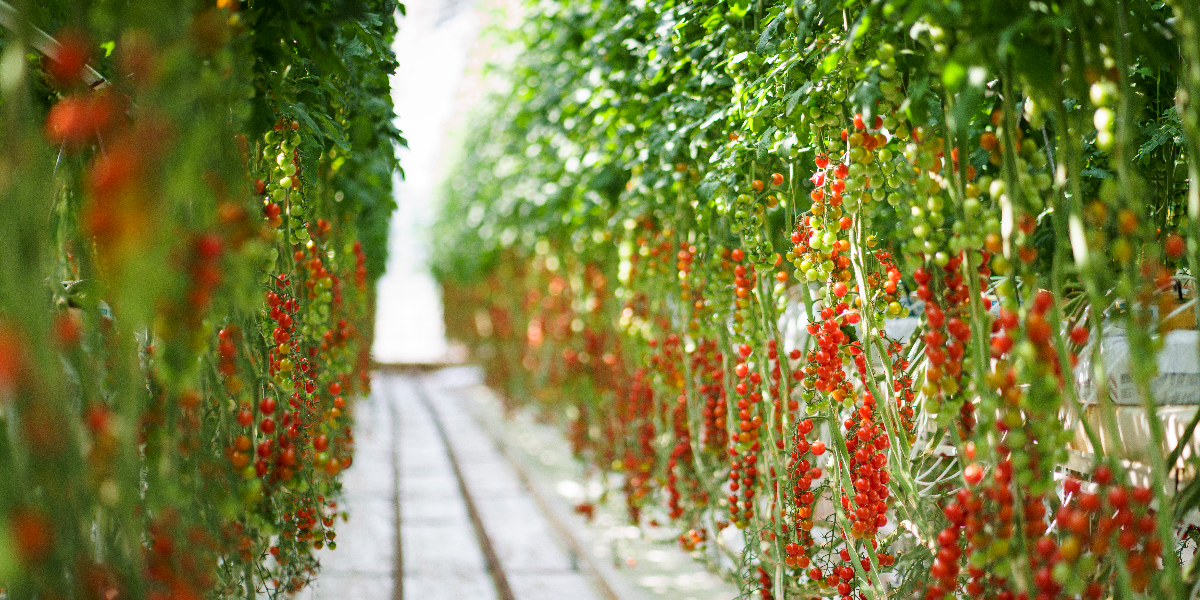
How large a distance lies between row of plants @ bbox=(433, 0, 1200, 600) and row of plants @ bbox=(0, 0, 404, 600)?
0.79 metres

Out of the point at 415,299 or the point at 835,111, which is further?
the point at 415,299

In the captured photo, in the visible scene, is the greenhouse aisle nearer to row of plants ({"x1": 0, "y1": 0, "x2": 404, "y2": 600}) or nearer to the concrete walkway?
row of plants ({"x1": 0, "y1": 0, "x2": 404, "y2": 600})

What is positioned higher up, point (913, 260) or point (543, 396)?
point (913, 260)

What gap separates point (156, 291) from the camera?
0.69 metres

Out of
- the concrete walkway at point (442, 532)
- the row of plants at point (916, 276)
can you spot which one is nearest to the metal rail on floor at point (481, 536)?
the concrete walkway at point (442, 532)

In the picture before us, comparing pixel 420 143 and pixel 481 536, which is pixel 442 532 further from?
pixel 420 143

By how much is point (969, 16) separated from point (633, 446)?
7.83 ft

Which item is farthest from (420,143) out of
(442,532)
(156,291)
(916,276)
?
(156,291)

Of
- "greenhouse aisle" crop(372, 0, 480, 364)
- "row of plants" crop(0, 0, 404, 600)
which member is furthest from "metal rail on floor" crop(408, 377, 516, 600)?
"greenhouse aisle" crop(372, 0, 480, 364)

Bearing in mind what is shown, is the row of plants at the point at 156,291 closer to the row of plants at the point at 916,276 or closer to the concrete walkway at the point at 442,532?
the row of plants at the point at 916,276

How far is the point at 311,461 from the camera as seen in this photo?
1.58 m

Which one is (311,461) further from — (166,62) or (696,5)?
(696,5)

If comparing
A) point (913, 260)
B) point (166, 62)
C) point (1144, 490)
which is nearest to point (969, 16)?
point (913, 260)

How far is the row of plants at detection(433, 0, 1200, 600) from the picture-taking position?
0.92m
